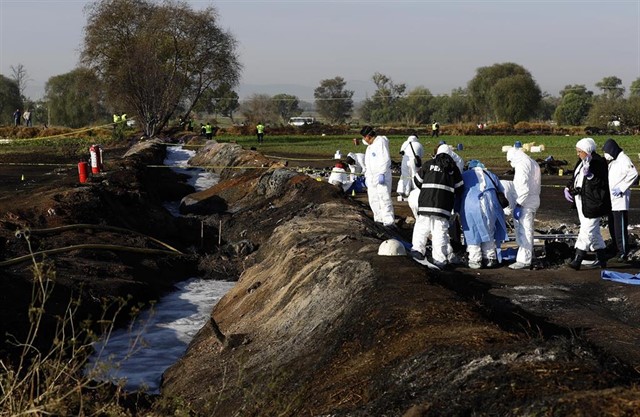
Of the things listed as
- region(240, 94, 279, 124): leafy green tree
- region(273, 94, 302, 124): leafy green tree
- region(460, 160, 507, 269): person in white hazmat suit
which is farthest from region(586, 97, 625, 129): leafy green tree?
region(273, 94, 302, 124): leafy green tree

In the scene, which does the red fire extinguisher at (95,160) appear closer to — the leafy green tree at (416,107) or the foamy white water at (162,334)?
the foamy white water at (162,334)

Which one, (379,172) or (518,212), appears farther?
(379,172)


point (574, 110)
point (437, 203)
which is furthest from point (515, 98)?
point (437, 203)

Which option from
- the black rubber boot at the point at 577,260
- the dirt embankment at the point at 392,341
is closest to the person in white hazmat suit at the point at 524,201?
the dirt embankment at the point at 392,341

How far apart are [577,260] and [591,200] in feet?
2.81

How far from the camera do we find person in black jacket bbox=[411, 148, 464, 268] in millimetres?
12977

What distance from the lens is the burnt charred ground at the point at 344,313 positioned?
6.04 m

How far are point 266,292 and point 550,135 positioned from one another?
58.4 m

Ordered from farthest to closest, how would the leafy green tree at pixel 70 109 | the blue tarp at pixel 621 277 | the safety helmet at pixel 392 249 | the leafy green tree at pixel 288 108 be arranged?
the leafy green tree at pixel 288 108 < the leafy green tree at pixel 70 109 < the blue tarp at pixel 621 277 < the safety helmet at pixel 392 249

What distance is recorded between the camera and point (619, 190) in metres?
13.5

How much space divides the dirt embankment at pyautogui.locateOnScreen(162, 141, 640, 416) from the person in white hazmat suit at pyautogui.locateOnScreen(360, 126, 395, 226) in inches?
15.7

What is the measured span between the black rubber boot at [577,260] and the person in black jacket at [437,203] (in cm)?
176

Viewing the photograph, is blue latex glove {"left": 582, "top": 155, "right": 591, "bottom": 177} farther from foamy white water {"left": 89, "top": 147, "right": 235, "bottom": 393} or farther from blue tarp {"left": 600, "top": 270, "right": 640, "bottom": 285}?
foamy white water {"left": 89, "top": 147, "right": 235, "bottom": 393}

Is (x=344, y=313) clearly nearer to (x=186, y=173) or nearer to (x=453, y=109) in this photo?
(x=186, y=173)
